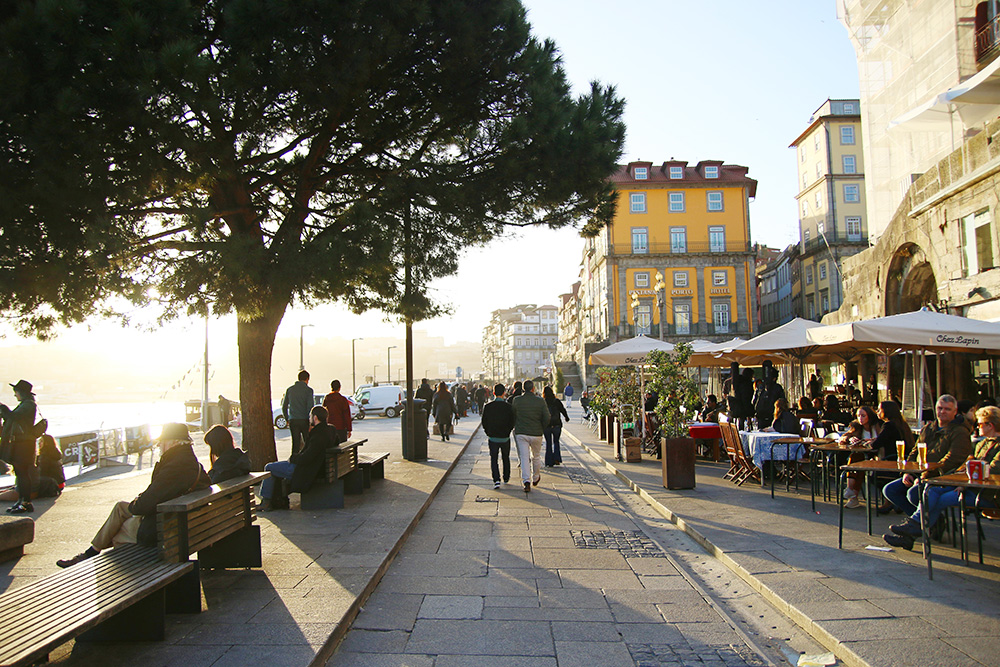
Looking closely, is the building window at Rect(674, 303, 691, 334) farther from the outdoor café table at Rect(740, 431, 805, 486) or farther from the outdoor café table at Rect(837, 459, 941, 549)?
the outdoor café table at Rect(837, 459, 941, 549)

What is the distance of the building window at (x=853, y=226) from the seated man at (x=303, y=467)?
49.5 metres

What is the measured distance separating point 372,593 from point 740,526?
4.26m

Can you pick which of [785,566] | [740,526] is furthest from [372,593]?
[740,526]

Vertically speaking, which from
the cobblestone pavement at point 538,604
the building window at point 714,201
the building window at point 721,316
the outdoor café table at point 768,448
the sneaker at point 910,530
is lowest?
the cobblestone pavement at point 538,604

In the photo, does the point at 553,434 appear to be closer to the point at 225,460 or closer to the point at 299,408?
the point at 299,408

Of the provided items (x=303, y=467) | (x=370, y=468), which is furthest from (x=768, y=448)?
(x=303, y=467)

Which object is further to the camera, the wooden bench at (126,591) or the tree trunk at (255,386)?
the tree trunk at (255,386)

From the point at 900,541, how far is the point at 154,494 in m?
6.40

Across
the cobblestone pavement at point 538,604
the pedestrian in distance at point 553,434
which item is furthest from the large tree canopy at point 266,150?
the pedestrian in distance at point 553,434

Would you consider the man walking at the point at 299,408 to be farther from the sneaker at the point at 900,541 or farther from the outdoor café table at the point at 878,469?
the sneaker at the point at 900,541

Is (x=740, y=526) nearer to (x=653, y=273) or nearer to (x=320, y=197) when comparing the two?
(x=320, y=197)

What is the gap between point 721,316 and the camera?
183 feet

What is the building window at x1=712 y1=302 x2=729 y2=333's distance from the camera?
55625mm

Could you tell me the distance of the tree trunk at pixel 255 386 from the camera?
10070mm
